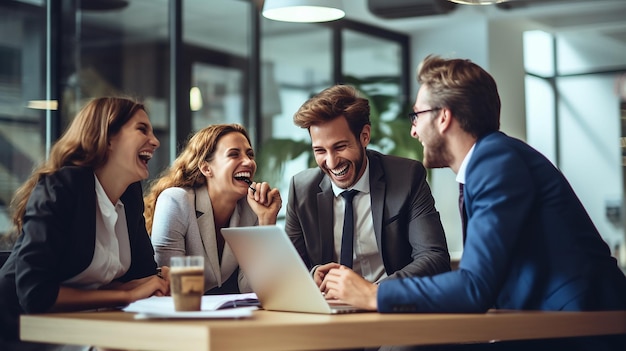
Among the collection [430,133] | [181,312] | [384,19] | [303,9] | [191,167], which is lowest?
[181,312]

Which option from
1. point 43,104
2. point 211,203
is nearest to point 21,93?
point 43,104

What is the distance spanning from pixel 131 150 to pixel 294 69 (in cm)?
485

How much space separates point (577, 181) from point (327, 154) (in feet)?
23.3

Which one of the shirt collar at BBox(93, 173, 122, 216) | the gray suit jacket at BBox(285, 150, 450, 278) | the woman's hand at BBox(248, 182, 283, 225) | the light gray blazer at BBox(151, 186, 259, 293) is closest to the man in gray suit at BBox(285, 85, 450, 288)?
the gray suit jacket at BBox(285, 150, 450, 278)

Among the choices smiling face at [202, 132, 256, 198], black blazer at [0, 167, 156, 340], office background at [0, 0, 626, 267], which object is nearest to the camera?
black blazer at [0, 167, 156, 340]

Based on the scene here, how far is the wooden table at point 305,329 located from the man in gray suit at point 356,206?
3.43 feet

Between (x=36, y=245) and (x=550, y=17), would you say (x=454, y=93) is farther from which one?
(x=550, y=17)

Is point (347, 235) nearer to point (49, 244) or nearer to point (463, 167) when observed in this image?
point (463, 167)

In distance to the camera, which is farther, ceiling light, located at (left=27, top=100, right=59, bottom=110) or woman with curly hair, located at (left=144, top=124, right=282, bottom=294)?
ceiling light, located at (left=27, top=100, right=59, bottom=110)

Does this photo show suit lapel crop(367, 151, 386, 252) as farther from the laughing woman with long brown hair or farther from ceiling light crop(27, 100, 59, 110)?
ceiling light crop(27, 100, 59, 110)

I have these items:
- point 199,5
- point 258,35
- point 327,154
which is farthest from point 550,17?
point 327,154

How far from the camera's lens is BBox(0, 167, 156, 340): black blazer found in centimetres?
218

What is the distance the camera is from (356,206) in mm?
3154

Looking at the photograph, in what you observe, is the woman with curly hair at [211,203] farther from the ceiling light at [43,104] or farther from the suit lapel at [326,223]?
the ceiling light at [43,104]
